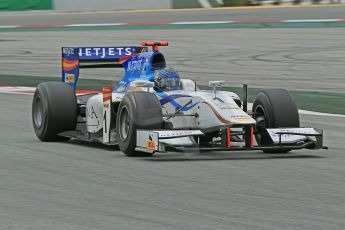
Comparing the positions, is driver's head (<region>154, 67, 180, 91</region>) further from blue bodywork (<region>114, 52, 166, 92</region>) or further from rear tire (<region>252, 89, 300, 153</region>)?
rear tire (<region>252, 89, 300, 153</region>)

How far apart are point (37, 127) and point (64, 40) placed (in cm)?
1928

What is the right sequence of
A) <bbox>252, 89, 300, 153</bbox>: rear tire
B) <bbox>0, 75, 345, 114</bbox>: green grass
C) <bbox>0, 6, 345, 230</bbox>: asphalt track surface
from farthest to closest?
<bbox>0, 75, 345, 114</bbox>: green grass < <bbox>252, 89, 300, 153</bbox>: rear tire < <bbox>0, 6, 345, 230</bbox>: asphalt track surface

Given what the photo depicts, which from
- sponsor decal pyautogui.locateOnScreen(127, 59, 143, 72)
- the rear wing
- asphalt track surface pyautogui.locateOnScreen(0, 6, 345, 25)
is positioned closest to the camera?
sponsor decal pyautogui.locateOnScreen(127, 59, 143, 72)

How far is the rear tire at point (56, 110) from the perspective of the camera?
12.1 m

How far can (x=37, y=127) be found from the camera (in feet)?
41.4

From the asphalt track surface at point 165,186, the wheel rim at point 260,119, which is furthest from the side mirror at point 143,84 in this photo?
the wheel rim at point 260,119

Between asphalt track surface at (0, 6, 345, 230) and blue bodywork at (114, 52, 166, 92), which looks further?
blue bodywork at (114, 52, 166, 92)

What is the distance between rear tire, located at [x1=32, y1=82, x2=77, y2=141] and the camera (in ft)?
39.8

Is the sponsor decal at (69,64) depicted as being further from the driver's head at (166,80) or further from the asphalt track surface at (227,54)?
the asphalt track surface at (227,54)

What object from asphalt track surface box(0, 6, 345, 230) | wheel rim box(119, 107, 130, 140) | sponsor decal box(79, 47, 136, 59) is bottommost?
asphalt track surface box(0, 6, 345, 230)

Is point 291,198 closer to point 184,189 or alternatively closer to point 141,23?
point 184,189

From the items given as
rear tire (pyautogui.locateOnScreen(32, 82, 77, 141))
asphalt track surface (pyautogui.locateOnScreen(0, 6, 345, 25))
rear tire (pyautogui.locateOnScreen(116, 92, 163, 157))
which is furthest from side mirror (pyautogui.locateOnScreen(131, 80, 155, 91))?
asphalt track surface (pyautogui.locateOnScreen(0, 6, 345, 25))

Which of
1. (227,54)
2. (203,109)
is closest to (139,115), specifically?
(203,109)

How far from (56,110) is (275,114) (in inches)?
107
